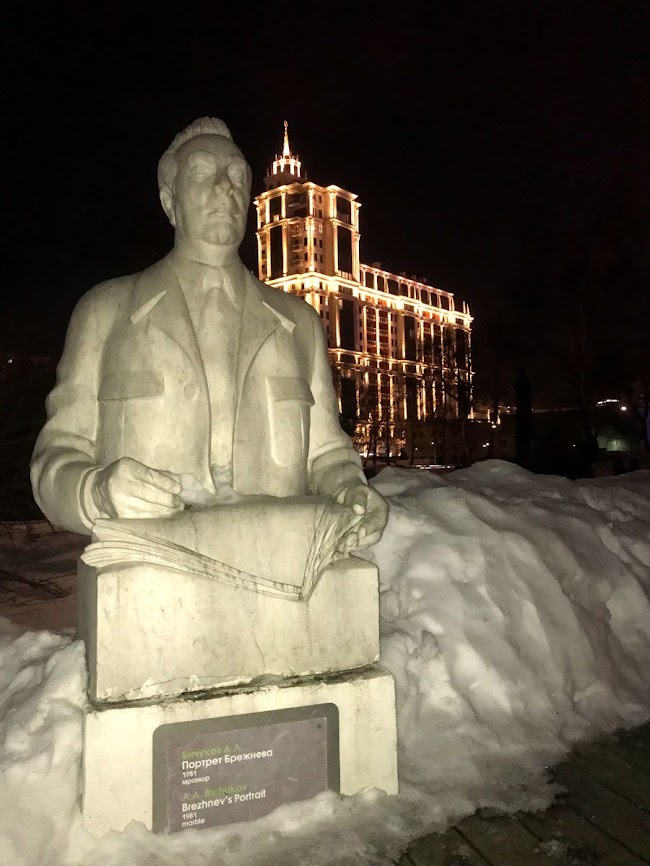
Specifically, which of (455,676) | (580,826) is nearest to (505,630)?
(455,676)

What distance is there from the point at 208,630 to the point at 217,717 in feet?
1.02

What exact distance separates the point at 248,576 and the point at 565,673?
230 cm

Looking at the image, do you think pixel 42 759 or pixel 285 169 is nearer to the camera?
pixel 42 759

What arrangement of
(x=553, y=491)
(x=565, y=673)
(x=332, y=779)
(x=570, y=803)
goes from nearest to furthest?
(x=332, y=779), (x=570, y=803), (x=565, y=673), (x=553, y=491)

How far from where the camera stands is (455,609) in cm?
379

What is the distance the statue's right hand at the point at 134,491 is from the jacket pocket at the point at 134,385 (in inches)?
13.5

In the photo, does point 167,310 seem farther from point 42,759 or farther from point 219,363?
point 42,759

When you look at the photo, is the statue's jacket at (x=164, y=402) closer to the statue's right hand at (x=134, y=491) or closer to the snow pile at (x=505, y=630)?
the statue's right hand at (x=134, y=491)

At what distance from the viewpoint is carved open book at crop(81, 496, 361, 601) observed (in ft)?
7.25

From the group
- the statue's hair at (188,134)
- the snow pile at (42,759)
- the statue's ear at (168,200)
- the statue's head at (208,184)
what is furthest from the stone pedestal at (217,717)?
the statue's hair at (188,134)

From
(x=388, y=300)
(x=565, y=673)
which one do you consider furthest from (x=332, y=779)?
(x=388, y=300)

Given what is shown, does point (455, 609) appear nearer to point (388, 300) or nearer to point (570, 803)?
point (570, 803)

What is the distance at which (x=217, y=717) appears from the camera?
2285mm

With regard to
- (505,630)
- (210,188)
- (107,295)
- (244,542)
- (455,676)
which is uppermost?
(210,188)
